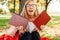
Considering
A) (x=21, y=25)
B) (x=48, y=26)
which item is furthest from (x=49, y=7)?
(x=21, y=25)

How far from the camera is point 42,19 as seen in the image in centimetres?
147

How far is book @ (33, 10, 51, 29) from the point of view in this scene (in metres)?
1.47

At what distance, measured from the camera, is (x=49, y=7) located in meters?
1.55

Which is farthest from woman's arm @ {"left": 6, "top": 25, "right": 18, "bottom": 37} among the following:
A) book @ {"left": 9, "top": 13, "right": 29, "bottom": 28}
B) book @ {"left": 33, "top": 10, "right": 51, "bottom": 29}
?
book @ {"left": 33, "top": 10, "right": 51, "bottom": 29}

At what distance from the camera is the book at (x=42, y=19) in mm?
1468

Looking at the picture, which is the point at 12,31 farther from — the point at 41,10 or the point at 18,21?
the point at 41,10

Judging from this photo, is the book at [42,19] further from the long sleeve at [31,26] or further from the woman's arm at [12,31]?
the woman's arm at [12,31]

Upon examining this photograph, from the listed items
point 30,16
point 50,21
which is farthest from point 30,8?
point 50,21

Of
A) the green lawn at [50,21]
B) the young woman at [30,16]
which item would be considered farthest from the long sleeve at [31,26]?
the green lawn at [50,21]

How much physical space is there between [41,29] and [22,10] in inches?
6.8

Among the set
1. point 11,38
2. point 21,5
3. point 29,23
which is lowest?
point 11,38

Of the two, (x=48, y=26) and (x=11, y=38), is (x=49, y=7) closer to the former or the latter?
(x=48, y=26)

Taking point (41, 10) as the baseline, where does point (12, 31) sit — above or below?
below

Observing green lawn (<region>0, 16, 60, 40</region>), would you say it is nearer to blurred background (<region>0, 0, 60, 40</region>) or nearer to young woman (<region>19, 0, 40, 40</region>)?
blurred background (<region>0, 0, 60, 40</region>)
